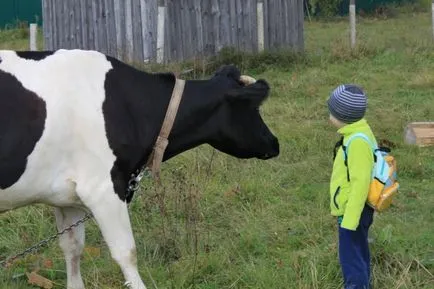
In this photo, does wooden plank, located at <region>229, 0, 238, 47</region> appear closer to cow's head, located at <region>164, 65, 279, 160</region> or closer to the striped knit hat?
cow's head, located at <region>164, 65, 279, 160</region>

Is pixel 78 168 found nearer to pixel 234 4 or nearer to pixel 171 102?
pixel 171 102

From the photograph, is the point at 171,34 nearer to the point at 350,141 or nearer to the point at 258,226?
the point at 258,226

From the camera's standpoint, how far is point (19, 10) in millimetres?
25422

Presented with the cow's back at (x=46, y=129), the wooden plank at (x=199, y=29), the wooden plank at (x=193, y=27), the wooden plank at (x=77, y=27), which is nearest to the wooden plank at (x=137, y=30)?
the wooden plank at (x=193, y=27)

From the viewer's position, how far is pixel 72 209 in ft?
15.0

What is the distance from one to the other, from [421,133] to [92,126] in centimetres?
445

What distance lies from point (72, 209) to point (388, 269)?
6.04 ft

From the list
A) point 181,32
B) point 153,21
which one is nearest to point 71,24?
point 153,21

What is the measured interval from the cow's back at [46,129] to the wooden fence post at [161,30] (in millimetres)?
8787

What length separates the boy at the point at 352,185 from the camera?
3980 mm

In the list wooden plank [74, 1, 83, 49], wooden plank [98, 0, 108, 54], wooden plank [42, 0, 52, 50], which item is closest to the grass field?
wooden plank [98, 0, 108, 54]

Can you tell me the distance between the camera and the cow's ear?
4477 millimetres

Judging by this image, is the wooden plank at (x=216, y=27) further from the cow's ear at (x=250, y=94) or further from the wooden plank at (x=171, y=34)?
the cow's ear at (x=250, y=94)

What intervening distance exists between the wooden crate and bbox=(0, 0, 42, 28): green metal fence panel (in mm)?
19469
